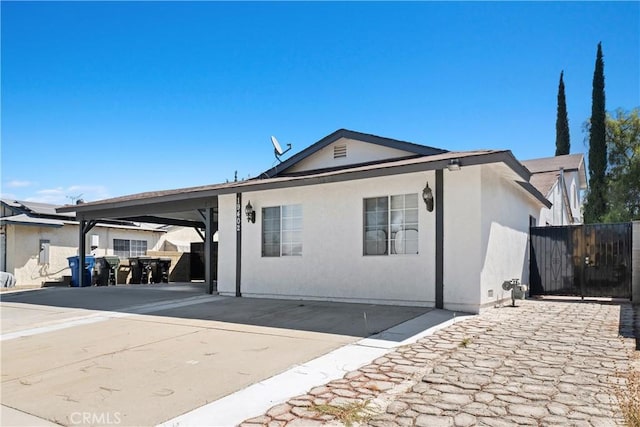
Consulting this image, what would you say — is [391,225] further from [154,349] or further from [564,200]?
[564,200]

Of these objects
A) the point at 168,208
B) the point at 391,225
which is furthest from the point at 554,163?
the point at 168,208

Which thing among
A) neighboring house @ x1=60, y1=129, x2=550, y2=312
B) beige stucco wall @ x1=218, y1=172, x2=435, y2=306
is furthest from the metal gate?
beige stucco wall @ x1=218, y1=172, x2=435, y2=306

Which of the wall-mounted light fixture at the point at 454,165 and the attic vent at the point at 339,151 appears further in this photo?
the attic vent at the point at 339,151

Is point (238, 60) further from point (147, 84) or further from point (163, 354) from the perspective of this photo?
point (163, 354)

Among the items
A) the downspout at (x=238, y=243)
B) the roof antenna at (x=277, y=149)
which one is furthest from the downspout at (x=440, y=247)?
the downspout at (x=238, y=243)

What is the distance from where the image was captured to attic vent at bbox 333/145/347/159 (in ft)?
37.4

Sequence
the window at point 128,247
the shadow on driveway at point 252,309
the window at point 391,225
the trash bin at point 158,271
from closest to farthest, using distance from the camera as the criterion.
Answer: the shadow on driveway at point 252,309, the window at point 391,225, the trash bin at point 158,271, the window at point 128,247

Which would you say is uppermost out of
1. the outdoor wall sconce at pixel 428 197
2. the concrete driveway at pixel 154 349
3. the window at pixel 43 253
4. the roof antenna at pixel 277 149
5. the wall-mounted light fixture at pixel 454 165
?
the roof antenna at pixel 277 149

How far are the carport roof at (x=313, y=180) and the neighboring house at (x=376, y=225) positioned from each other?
0.11 ft

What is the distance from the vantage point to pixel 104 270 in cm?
1761

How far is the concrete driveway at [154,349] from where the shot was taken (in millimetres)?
3867

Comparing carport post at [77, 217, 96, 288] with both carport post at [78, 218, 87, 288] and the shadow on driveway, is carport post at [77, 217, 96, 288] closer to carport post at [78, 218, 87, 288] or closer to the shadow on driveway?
carport post at [78, 218, 87, 288]

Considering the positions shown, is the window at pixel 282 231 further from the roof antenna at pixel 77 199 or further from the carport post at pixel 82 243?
the roof antenna at pixel 77 199

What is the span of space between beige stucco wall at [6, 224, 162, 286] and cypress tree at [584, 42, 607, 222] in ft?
88.6
